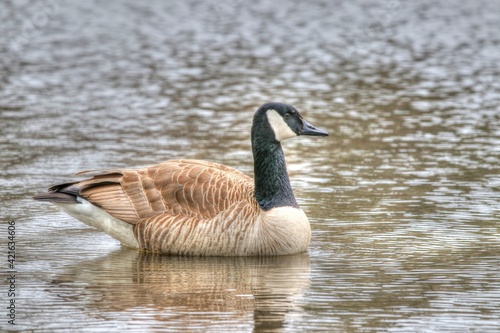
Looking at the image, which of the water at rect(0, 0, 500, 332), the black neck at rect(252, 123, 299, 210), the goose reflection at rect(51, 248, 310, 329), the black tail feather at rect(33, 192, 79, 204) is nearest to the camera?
the goose reflection at rect(51, 248, 310, 329)

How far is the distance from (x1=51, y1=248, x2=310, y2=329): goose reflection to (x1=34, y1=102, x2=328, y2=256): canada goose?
17 cm

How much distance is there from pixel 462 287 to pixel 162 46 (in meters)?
17.3

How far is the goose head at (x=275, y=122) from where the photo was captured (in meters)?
9.84

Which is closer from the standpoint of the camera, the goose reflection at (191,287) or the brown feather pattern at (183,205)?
the goose reflection at (191,287)

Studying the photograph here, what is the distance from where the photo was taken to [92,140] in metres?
15.0

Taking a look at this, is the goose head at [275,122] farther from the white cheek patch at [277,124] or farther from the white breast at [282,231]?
the white breast at [282,231]

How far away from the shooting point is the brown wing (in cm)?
970

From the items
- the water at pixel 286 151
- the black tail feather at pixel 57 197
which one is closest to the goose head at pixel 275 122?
the water at pixel 286 151

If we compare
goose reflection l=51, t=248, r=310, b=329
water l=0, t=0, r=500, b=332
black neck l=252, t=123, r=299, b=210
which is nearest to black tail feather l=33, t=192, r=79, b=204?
water l=0, t=0, r=500, b=332

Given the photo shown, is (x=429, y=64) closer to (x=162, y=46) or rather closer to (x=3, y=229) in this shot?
(x=162, y=46)

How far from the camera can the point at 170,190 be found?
988 centimetres

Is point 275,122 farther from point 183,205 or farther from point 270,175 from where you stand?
point 183,205

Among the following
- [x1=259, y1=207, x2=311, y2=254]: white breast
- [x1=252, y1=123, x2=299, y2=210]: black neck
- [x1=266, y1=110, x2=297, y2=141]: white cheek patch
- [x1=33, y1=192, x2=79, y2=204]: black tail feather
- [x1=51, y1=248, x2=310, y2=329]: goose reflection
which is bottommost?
[x1=51, y1=248, x2=310, y2=329]: goose reflection

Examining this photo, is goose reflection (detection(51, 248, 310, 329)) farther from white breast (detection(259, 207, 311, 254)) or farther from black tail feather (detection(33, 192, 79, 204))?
black tail feather (detection(33, 192, 79, 204))
